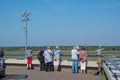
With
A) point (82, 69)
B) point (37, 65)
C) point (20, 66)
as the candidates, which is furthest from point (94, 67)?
point (20, 66)

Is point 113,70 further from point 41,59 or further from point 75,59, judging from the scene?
point 41,59

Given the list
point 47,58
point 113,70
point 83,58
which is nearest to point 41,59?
point 47,58

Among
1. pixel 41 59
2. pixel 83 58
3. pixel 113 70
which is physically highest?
→ pixel 83 58

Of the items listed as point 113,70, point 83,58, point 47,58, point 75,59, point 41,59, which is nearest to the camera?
point 113,70

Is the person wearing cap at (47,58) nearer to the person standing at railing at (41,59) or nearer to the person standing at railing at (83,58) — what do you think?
the person standing at railing at (41,59)

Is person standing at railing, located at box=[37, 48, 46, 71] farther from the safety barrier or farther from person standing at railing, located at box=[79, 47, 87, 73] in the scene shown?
the safety barrier

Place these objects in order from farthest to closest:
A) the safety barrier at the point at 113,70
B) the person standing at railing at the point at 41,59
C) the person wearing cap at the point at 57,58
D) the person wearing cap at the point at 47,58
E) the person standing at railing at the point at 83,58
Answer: the person standing at railing at the point at 41,59, the person wearing cap at the point at 57,58, the person wearing cap at the point at 47,58, the person standing at railing at the point at 83,58, the safety barrier at the point at 113,70

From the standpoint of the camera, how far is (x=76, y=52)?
2239cm

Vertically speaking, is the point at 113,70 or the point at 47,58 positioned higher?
the point at 47,58

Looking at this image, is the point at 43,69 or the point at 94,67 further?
the point at 43,69

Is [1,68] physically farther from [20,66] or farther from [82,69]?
[20,66]

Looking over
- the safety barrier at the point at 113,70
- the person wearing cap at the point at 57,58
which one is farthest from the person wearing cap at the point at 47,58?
the safety barrier at the point at 113,70

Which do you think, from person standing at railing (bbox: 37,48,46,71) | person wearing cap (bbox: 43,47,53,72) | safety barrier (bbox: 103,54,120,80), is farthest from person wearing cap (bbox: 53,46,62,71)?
safety barrier (bbox: 103,54,120,80)

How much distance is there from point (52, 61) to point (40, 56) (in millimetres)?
981
